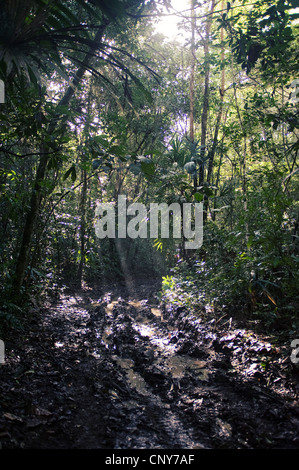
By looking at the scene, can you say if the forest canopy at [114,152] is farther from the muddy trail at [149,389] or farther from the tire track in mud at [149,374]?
the tire track in mud at [149,374]

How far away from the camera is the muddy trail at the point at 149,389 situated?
7.38 feet

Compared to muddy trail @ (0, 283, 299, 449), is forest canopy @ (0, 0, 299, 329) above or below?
above

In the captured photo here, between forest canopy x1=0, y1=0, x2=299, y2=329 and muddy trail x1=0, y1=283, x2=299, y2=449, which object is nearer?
muddy trail x1=0, y1=283, x2=299, y2=449

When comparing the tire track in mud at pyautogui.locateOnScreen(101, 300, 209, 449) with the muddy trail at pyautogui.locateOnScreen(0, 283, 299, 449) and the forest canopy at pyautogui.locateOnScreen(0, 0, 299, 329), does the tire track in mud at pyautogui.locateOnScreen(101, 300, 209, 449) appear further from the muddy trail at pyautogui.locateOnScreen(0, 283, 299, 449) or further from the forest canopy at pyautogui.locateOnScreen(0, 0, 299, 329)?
→ the forest canopy at pyautogui.locateOnScreen(0, 0, 299, 329)

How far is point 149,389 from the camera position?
320 cm

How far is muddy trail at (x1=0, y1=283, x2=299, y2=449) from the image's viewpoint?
7.38ft

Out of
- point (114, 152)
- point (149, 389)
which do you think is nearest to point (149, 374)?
point (149, 389)

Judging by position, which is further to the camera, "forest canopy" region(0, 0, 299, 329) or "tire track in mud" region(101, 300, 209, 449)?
"forest canopy" region(0, 0, 299, 329)

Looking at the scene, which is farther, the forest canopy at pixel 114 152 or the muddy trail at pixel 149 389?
the forest canopy at pixel 114 152

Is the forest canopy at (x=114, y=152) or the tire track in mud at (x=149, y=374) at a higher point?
the forest canopy at (x=114, y=152)

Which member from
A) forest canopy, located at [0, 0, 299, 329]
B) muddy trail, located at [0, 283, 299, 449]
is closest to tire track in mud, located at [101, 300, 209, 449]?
muddy trail, located at [0, 283, 299, 449]

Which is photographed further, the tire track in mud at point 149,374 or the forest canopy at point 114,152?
the forest canopy at point 114,152

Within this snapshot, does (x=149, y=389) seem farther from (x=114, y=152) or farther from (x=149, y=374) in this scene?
(x=114, y=152)

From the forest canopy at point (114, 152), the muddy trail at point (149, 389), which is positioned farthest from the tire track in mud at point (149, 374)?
the forest canopy at point (114, 152)
